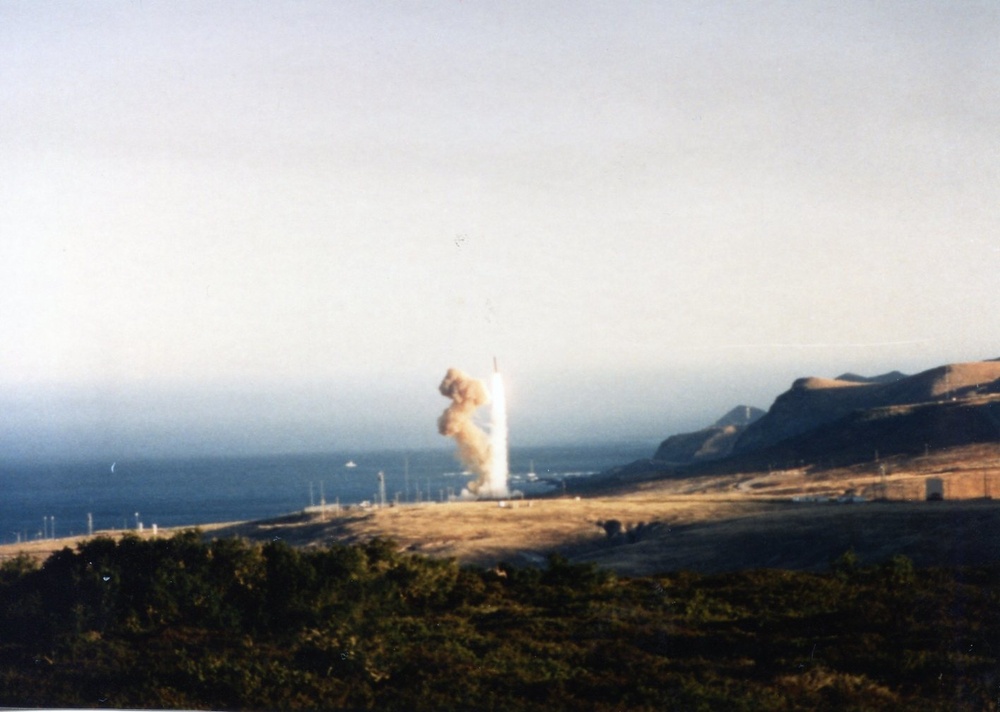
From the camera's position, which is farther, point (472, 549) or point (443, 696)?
point (472, 549)

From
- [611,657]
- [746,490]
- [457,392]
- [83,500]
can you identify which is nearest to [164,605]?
[611,657]

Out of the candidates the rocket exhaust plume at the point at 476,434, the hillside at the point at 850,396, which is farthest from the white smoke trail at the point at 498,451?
the hillside at the point at 850,396

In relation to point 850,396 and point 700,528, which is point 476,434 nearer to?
point 700,528

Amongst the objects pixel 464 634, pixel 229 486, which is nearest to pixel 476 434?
pixel 464 634

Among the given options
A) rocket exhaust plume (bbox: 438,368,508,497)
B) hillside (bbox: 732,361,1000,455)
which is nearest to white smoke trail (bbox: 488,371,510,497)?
rocket exhaust plume (bbox: 438,368,508,497)

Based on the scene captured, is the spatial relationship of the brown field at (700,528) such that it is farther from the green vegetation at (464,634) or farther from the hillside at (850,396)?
the green vegetation at (464,634)

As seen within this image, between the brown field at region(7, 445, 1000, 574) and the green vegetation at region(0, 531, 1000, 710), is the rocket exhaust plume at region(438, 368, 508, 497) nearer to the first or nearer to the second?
the brown field at region(7, 445, 1000, 574)

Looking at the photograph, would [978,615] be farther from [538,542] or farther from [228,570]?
[538,542]
